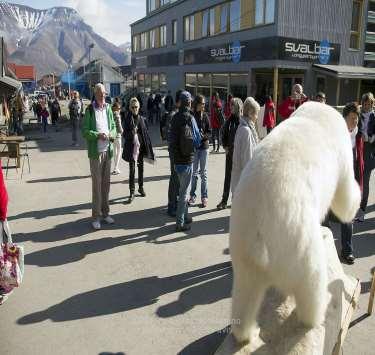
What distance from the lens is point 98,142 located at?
645 cm

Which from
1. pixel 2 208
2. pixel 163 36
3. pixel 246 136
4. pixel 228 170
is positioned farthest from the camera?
pixel 163 36

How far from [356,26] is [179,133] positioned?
1758cm

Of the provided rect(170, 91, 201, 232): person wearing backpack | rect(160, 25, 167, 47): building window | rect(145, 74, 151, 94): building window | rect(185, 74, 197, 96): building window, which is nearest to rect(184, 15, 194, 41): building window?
rect(185, 74, 197, 96): building window

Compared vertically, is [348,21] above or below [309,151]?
above

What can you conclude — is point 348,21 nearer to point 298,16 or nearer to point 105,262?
point 298,16

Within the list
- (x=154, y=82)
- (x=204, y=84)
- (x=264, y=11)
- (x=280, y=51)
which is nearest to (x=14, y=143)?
(x=280, y=51)

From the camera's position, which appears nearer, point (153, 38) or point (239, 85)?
point (239, 85)

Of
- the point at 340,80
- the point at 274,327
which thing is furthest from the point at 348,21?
the point at 274,327

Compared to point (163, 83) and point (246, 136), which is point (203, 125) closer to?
point (246, 136)

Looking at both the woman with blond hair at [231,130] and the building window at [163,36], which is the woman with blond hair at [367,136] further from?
the building window at [163,36]

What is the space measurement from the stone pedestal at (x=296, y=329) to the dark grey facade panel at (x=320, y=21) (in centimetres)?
1554

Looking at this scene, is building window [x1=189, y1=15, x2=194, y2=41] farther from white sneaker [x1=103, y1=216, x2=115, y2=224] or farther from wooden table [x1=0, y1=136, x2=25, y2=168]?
white sneaker [x1=103, y1=216, x2=115, y2=224]

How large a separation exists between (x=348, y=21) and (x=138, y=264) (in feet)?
60.7

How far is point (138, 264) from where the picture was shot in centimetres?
539
